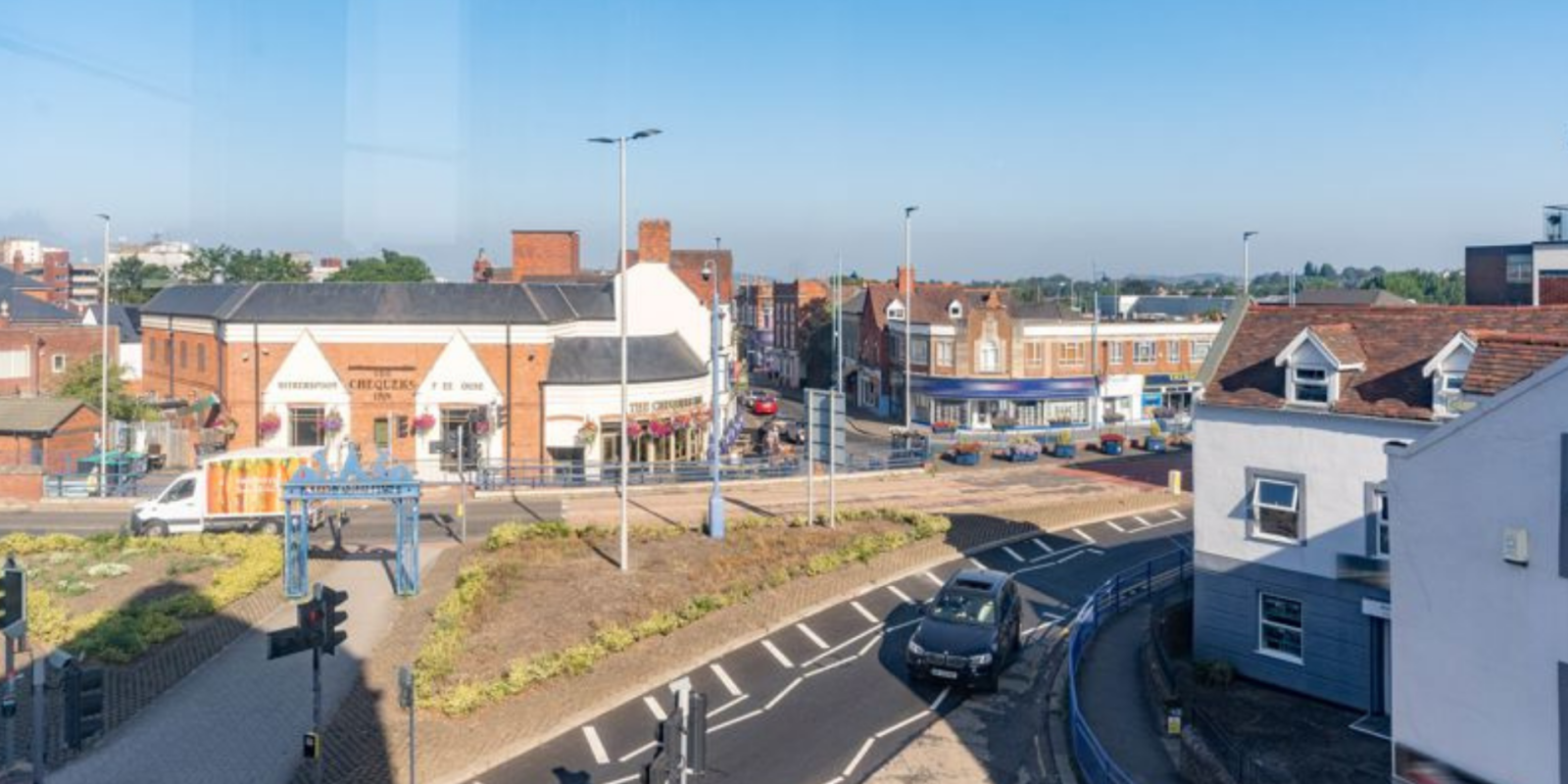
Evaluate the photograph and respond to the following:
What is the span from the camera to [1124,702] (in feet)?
73.4

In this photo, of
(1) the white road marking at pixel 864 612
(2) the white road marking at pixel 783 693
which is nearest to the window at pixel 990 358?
(1) the white road marking at pixel 864 612

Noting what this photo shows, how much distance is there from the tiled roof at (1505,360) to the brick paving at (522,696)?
47.7 feet

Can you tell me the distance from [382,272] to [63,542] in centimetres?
10991

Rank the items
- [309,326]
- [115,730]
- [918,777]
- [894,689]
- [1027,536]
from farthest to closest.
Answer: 1. [309,326]
2. [1027,536]
3. [894,689]
4. [115,730]
5. [918,777]

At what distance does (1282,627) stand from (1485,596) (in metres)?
10.5

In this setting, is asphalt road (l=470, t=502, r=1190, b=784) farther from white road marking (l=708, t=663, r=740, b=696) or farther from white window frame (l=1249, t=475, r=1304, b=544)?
white window frame (l=1249, t=475, r=1304, b=544)

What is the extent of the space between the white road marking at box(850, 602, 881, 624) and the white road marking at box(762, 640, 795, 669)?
9.52 feet

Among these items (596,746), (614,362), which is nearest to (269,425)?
(614,362)

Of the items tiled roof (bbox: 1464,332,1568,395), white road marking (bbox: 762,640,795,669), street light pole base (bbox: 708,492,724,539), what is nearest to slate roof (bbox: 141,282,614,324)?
street light pole base (bbox: 708,492,724,539)

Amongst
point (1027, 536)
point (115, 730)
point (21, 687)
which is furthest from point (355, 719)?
point (1027, 536)

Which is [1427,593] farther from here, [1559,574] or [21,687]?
[21,687]

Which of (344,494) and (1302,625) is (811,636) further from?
(344,494)

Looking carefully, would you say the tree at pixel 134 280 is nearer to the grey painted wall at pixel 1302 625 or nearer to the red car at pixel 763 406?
the red car at pixel 763 406

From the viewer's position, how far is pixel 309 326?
4884 centimetres
